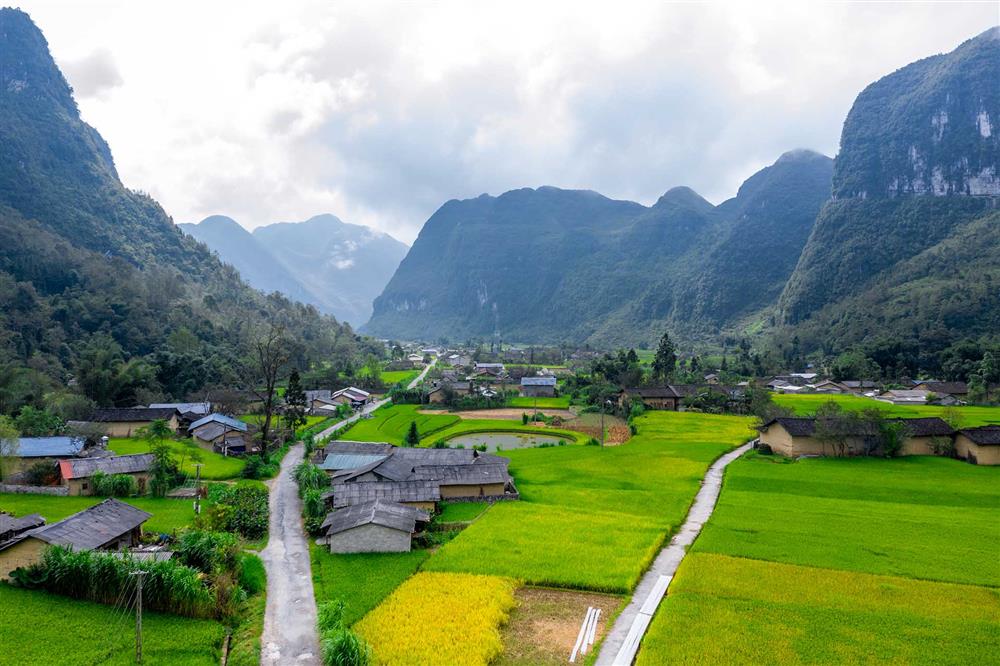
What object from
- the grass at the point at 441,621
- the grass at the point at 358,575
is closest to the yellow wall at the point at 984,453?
the grass at the point at 441,621

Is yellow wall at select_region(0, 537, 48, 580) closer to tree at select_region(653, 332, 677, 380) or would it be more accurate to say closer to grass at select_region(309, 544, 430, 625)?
grass at select_region(309, 544, 430, 625)

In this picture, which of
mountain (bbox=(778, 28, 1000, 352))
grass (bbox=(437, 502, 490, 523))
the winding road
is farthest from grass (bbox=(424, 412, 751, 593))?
mountain (bbox=(778, 28, 1000, 352))

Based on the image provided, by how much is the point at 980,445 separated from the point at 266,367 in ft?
173

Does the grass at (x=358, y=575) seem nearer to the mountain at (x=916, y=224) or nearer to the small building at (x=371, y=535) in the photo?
the small building at (x=371, y=535)

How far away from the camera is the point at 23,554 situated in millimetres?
20078

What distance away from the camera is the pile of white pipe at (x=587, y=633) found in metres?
16.7

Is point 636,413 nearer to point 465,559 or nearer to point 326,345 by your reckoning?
point 465,559

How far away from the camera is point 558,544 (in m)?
25.6

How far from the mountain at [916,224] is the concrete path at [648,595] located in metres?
99.5

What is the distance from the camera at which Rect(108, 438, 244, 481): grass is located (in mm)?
40688

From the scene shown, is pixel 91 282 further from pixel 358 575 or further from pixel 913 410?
pixel 913 410

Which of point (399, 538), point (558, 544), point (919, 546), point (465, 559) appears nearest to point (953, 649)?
point (919, 546)

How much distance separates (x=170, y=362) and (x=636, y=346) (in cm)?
14245

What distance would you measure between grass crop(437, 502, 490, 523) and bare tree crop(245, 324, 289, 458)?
60.4 ft
